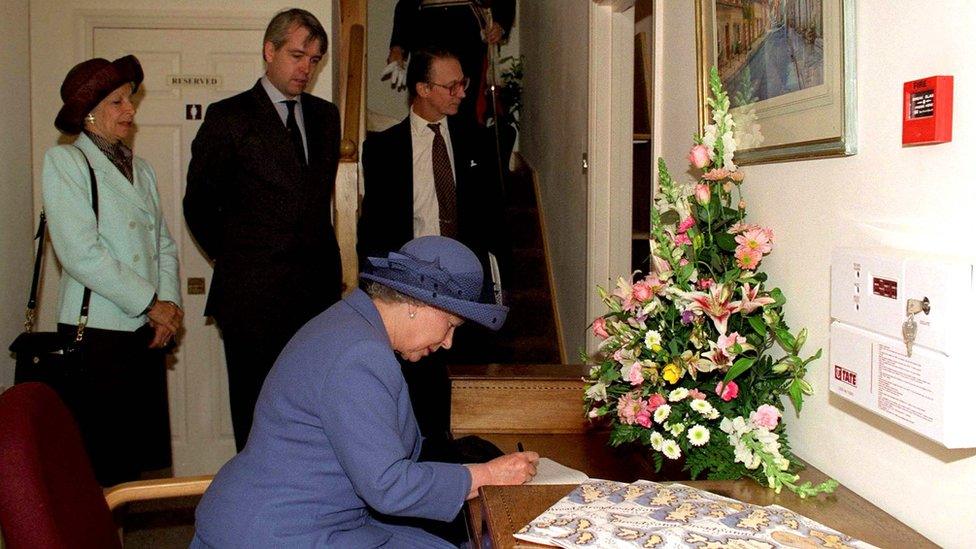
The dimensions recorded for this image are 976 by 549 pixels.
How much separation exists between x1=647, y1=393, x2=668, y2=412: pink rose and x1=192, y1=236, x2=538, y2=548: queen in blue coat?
263mm

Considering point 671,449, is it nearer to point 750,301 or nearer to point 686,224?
point 750,301

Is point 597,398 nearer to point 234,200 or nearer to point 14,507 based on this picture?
point 14,507

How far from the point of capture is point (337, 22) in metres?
4.29

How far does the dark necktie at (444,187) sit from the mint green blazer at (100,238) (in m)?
1.04

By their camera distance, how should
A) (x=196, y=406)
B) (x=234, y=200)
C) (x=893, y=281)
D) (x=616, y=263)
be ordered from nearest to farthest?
(x=893, y=281), (x=234, y=200), (x=616, y=263), (x=196, y=406)

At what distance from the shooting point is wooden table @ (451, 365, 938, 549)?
1.46m

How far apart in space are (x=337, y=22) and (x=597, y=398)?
282cm

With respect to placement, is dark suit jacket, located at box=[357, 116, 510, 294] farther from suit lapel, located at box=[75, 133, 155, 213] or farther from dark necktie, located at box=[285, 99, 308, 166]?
suit lapel, located at box=[75, 133, 155, 213]

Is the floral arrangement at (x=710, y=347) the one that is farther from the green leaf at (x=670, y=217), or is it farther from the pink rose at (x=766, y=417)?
the green leaf at (x=670, y=217)

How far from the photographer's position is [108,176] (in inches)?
125

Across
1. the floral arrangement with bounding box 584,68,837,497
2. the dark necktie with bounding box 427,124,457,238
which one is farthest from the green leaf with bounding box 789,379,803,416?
the dark necktie with bounding box 427,124,457,238

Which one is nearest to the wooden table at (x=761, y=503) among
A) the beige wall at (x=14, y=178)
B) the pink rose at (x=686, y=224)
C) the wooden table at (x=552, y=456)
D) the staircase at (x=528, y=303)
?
the wooden table at (x=552, y=456)

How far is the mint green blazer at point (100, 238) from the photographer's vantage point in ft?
10.0

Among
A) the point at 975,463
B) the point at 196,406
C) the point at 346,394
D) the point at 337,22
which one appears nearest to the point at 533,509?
the point at 346,394
